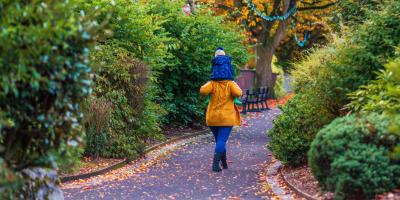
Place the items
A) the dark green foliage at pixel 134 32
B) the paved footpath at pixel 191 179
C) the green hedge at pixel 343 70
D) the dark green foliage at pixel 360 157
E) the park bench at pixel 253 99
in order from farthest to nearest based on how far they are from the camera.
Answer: the park bench at pixel 253 99
the dark green foliage at pixel 134 32
the green hedge at pixel 343 70
the paved footpath at pixel 191 179
the dark green foliage at pixel 360 157

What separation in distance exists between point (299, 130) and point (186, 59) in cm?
778

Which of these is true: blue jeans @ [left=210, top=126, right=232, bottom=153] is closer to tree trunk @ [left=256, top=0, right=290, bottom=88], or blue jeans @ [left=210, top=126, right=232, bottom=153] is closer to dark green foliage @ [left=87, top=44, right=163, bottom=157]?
dark green foliage @ [left=87, top=44, right=163, bottom=157]

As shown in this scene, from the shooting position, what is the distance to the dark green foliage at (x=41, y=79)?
4910mm

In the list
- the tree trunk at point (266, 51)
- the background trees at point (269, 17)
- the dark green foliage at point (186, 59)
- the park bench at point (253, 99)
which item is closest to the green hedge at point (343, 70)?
the dark green foliage at point (186, 59)

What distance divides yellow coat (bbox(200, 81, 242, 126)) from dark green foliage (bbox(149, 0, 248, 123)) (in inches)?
235

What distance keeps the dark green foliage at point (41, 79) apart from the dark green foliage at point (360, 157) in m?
2.64

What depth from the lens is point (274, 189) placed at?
921 centimetres

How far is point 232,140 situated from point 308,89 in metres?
6.39

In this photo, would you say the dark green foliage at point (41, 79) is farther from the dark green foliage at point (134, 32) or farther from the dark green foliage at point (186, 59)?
the dark green foliage at point (186, 59)

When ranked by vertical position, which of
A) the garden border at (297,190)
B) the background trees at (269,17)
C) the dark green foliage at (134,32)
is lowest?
the garden border at (297,190)

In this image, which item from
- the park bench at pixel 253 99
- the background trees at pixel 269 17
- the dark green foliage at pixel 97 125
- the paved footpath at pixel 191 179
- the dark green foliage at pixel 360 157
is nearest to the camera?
the dark green foliage at pixel 360 157

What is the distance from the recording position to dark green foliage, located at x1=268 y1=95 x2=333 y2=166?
10.1m

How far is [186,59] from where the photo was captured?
17.7m

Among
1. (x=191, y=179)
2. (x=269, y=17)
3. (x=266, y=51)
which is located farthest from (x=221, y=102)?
(x=266, y=51)
